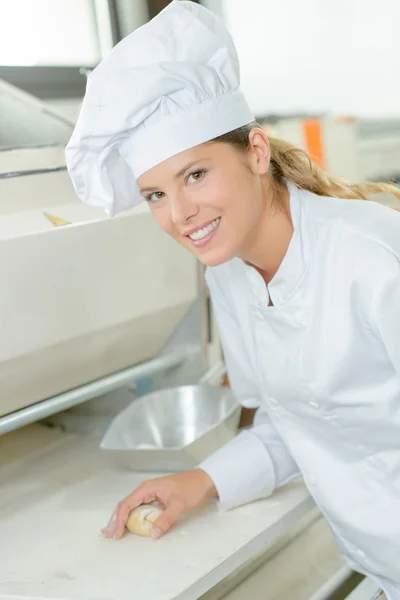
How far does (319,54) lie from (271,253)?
194 cm

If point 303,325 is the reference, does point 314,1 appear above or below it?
above

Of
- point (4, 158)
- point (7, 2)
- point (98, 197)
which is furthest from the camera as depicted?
point (7, 2)

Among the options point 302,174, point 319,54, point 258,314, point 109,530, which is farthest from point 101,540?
point 319,54

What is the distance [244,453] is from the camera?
1.19 m

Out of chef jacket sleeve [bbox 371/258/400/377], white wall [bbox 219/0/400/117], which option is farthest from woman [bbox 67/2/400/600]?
white wall [bbox 219/0/400/117]

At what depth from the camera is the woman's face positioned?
0.98 metres

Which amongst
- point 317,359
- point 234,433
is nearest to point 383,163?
point 234,433

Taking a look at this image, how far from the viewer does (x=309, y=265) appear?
1048mm

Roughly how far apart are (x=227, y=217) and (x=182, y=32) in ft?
0.86

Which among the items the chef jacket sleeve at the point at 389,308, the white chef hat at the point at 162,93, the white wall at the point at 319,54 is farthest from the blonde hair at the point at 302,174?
the white wall at the point at 319,54

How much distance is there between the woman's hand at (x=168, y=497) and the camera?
41.2 inches

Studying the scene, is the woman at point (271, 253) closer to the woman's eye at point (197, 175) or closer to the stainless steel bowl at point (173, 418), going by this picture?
the woman's eye at point (197, 175)

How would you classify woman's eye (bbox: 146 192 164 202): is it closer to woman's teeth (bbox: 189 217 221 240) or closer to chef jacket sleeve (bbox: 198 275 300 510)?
woman's teeth (bbox: 189 217 221 240)

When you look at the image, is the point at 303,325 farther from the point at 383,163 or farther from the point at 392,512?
the point at 383,163
